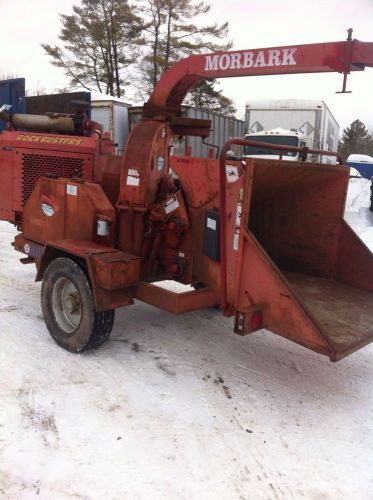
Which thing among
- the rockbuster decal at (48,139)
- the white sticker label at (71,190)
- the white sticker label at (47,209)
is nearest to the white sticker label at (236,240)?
the white sticker label at (71,190)

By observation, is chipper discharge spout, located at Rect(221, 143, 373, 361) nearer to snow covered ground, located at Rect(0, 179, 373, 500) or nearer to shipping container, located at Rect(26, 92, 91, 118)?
snow covered ground, located at Rect(0, 179, 373, 500)

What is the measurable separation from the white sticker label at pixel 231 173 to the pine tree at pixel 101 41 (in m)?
22.9

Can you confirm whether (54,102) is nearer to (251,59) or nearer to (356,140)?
(251,59)

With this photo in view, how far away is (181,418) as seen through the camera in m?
2.96

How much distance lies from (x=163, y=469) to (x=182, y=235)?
70.3 inches

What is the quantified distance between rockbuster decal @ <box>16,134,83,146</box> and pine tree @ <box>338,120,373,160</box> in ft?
179

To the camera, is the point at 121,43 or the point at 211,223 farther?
the point at 121,43

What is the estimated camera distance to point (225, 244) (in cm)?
327

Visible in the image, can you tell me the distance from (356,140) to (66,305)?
201 feet

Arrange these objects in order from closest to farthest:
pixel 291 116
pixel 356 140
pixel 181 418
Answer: pixel 181 418 < pixel 291 116 < pixel 356 140

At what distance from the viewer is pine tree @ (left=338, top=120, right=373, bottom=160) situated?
56469 mm

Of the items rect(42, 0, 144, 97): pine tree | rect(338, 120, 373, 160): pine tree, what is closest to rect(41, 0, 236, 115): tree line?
rect(42, 0, 144, 97): pine tree

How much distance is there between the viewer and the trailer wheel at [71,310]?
365 cm

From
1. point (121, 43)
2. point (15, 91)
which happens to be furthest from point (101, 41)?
point (15, 91)
